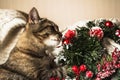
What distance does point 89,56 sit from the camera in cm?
154

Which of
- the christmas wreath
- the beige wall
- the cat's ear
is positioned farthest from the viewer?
the beige wall

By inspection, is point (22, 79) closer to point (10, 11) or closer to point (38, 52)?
point (38, 52)

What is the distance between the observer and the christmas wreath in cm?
149

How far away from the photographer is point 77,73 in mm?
1505

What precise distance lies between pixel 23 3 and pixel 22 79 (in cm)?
47

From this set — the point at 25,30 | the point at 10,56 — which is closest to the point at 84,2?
the point at 25,30

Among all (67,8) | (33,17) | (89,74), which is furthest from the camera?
(67,8)

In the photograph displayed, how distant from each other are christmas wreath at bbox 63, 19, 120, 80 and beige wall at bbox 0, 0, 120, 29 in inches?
6.4

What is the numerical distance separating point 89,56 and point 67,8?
361 mm

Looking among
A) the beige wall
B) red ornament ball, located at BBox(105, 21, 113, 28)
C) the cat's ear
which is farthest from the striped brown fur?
red ornament ball, located at BBox(105, 21, 113, 28)

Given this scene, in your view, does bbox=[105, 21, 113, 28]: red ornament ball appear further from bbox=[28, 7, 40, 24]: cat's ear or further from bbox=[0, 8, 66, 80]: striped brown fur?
bbox=[28, 7, 40, 24]: cat's ear

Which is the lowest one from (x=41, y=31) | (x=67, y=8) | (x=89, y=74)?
(x=89, y=74)

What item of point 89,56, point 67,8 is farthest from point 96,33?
point 67,8

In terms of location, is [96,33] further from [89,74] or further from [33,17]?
[33,17]
